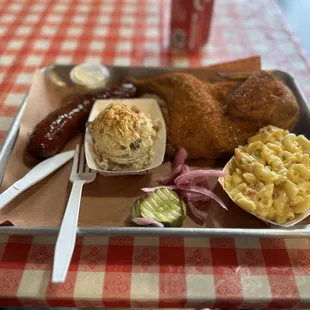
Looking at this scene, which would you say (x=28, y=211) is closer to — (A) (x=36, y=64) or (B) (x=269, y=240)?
(B) (x=269, y=240)

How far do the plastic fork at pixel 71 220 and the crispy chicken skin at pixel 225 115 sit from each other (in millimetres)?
460

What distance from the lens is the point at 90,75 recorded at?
227 cm

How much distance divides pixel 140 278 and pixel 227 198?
1.89ft

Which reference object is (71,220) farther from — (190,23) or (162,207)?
(190,23)

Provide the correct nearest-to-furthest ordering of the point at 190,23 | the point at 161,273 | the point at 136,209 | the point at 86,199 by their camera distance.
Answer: the point at 161,273
the point at 136,209
the point at 86,199
the point at 190,23

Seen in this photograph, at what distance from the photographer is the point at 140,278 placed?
133 centimetres

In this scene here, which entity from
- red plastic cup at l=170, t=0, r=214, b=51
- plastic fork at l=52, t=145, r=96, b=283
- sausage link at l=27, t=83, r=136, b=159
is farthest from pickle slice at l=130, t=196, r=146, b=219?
red plastic cup at l=170, t=0, r=214, b=51

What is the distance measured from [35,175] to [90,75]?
0.90 m

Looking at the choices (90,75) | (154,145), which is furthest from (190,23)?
(154,145)

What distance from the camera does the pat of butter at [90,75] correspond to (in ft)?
7.36

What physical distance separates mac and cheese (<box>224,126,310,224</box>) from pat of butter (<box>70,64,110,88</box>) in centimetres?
104

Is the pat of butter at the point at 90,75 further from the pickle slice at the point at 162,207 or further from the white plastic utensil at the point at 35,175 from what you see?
the pickle slice at the point at 162,207

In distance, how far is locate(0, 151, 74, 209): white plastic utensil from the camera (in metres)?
1.50

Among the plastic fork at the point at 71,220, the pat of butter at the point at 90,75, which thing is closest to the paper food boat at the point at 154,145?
the plastic fork at the point at 71,220
